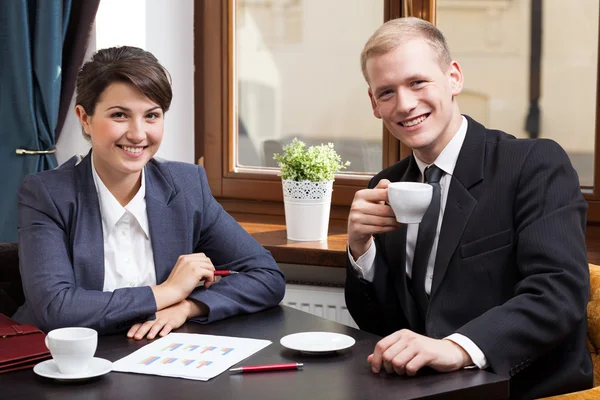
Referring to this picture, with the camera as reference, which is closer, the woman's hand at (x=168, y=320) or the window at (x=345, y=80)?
the woman's hand at (x=168, y=320)

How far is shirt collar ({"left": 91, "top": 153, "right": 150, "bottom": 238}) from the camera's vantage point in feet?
6.83

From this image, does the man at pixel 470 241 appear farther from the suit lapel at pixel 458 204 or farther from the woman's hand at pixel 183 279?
the woman's hand at pixel 183 279

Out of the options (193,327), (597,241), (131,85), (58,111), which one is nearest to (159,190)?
(131,85)

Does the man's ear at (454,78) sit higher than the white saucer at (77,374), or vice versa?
the man's ear at (454,78)

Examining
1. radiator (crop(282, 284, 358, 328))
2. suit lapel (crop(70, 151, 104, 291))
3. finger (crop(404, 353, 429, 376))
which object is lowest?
radiator (crop(282, 284, 358, 328))

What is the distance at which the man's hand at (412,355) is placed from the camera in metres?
1.47

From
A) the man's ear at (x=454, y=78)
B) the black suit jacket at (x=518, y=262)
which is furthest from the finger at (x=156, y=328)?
the man's ear at (x=454, y=78)

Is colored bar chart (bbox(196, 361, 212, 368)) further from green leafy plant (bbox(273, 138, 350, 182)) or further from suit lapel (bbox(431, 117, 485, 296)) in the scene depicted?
green leafy plant (bbox(273, 138, 350, 182))

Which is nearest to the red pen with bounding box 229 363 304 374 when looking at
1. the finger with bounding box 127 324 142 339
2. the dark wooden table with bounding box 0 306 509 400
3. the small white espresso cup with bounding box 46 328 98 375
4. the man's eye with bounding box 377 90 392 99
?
the dark wooden table with bounding box 0 306 509 400

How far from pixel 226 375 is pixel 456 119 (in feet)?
2.82

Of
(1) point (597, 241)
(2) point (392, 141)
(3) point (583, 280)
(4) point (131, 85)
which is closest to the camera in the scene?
(3) point (583, 280)

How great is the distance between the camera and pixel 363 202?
1887 mm

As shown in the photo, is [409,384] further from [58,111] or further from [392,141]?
[58,111]

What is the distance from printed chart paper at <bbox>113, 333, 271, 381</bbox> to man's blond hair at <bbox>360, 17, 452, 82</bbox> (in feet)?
2.37
